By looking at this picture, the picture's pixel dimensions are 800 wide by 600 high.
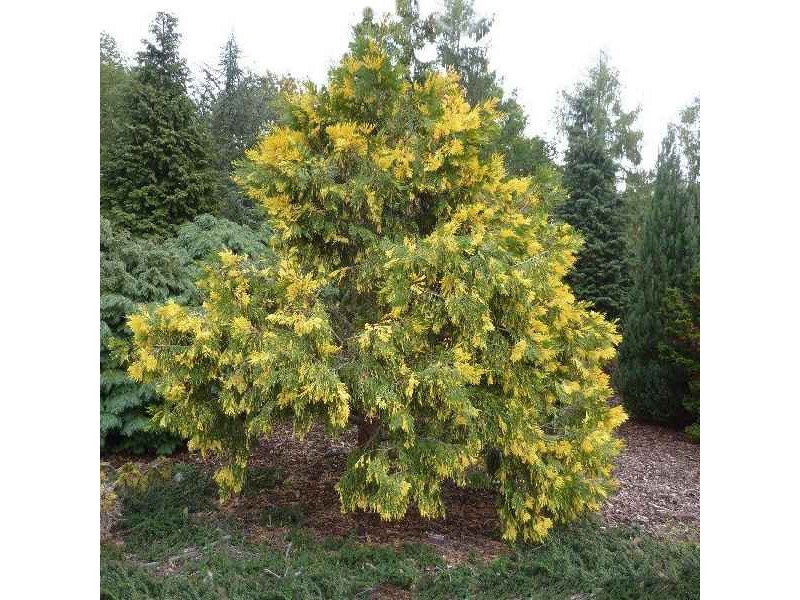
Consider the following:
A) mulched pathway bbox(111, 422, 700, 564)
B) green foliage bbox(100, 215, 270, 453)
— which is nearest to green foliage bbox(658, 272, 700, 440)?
mulched pathway bbox(111, 422, 700, 564)

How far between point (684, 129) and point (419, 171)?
12.0 meters

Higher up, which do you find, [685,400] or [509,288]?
[509,288]

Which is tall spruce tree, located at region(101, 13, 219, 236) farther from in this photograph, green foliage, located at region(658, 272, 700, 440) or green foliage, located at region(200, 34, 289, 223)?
green foliage, located at region(658, 272, 700, 440)

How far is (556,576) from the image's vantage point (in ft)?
10.9

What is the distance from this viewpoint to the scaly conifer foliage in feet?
10.4

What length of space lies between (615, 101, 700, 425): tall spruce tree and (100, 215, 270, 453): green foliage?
18.2 feet

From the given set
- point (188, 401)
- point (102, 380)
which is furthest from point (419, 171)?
point (102, 380)

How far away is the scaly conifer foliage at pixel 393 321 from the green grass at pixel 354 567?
289 mm

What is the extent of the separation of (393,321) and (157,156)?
26.4 feet

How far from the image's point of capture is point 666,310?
24.1ft

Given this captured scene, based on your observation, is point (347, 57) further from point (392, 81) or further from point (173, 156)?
point (173, 156)

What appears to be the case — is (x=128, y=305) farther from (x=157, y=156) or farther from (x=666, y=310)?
(x=666, y=310)

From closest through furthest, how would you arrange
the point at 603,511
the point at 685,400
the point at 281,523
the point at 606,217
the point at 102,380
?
the point at 281,523
the point at 603,511
the point at 102,380
the point at 685,400
the point at 606,217
